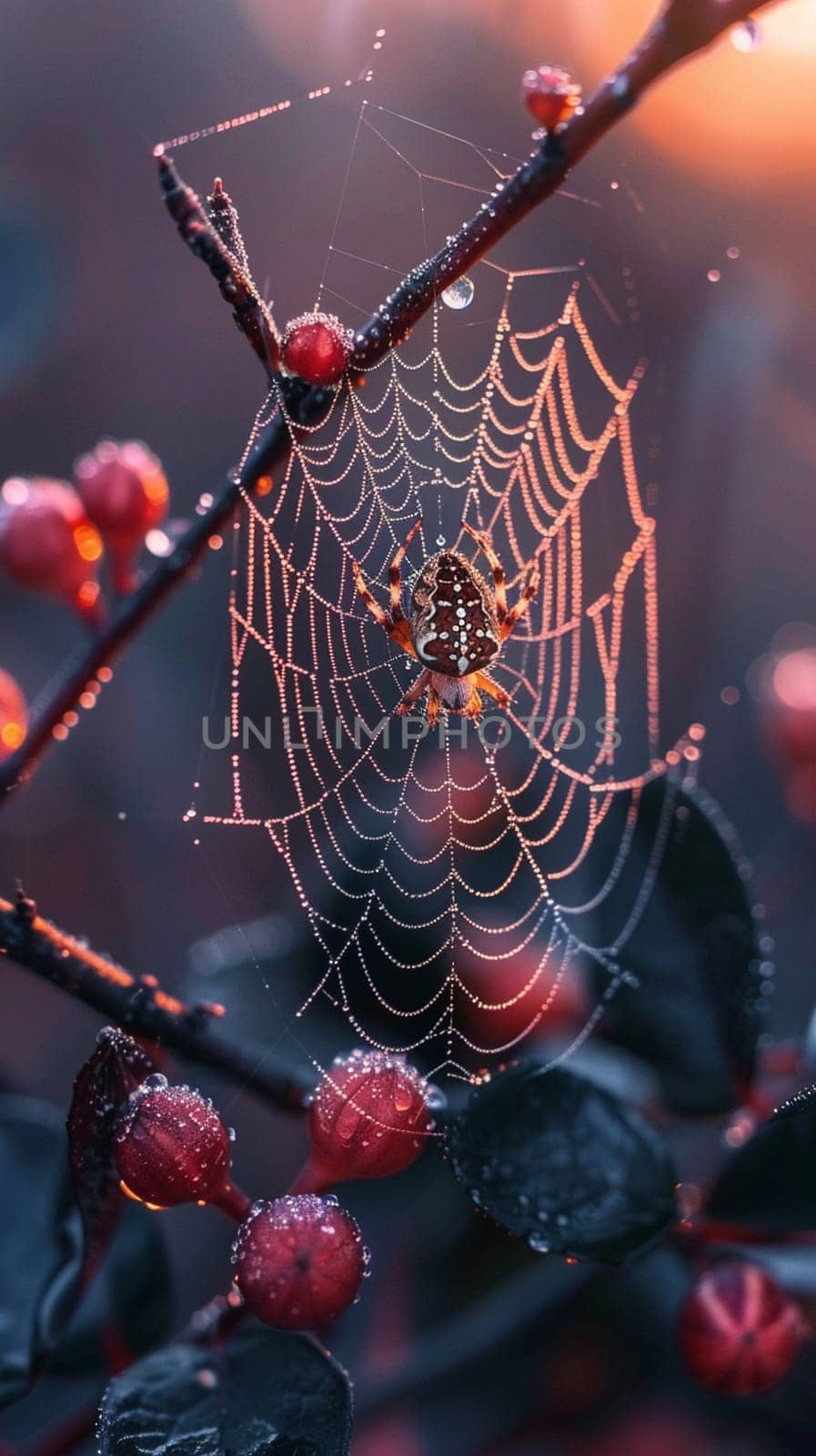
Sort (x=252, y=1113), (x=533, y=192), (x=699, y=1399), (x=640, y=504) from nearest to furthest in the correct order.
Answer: (x=533, y=192) < (x=699, y=1399) < (x=252, y=1113) < (x=640, y=504)

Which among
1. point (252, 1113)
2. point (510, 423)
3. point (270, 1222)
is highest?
point (510, 423)

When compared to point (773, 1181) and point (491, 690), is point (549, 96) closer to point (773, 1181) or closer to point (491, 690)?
point (773, 1181)

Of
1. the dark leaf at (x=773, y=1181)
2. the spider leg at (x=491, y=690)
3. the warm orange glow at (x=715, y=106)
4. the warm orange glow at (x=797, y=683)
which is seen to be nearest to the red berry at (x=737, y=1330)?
the dark leaf at (x=773, y=1181)

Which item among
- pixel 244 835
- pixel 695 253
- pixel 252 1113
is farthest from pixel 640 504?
pixel 252 1113

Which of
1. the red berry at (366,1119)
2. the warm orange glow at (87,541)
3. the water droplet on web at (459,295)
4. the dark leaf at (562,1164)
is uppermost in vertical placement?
the water droplet on web at (459,295)

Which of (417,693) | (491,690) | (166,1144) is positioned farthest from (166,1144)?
(491,690)

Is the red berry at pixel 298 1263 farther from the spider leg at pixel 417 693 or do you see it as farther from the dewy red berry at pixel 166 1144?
the spider leg at pixel 417 693

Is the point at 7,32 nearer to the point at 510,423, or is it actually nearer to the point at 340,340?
the point at 510,423
